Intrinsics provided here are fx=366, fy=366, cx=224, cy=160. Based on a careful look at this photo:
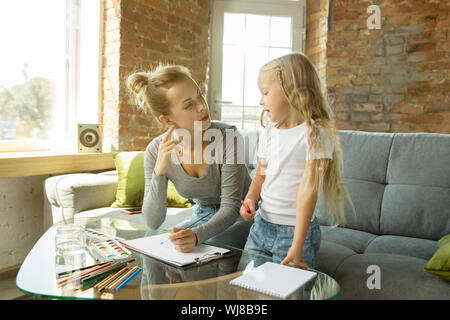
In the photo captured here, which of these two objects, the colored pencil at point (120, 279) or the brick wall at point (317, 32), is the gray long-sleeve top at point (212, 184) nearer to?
the colored pencil at point (120, 279)

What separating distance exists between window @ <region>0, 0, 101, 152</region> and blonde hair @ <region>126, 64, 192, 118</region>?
1.59 metres

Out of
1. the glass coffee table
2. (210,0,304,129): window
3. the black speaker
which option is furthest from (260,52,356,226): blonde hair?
(210,0,304,129): window

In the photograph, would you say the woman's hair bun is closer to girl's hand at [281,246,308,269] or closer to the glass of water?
the glass of water

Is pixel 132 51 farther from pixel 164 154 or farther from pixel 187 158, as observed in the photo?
pixel 164 154

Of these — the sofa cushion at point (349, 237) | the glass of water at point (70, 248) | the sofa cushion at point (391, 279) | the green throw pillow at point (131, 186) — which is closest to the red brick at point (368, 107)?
the sofa cushion at point (349, 237)

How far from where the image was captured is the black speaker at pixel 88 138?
2.72m

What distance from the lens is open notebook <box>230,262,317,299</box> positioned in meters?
0.84

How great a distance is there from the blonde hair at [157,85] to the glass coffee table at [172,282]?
2.12 feet

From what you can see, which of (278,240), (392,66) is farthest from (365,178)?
(392,66)
